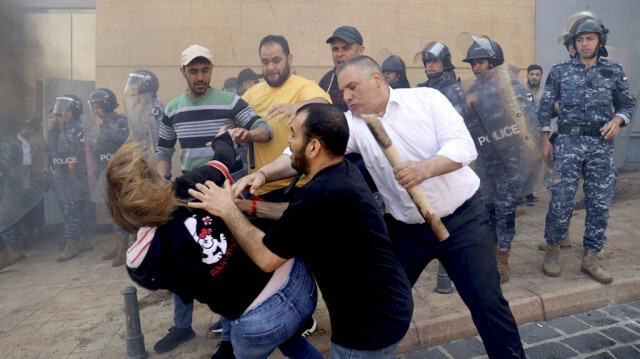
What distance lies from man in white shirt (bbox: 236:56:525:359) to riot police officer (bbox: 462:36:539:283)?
1645 millimetres

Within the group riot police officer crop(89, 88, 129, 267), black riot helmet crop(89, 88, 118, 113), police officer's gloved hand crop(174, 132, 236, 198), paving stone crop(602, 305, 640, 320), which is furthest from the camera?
black riot helmet crop(89, 88, 118, 113)

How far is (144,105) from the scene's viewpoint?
581 cm

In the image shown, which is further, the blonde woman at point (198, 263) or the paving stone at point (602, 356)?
the paving stone at point (602, 356)

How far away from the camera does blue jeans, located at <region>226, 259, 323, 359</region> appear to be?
6.59 feet

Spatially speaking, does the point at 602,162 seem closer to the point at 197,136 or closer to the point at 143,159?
the point at 197,136

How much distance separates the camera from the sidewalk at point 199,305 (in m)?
3.41

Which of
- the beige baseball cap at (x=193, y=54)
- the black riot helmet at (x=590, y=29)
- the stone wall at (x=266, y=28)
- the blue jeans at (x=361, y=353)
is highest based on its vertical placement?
the stone wall at (x=266, y=28)

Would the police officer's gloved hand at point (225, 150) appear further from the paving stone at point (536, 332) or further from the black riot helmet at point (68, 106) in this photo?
the black riot helmet at point (68, 106)

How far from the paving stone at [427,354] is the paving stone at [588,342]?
897 millimetres

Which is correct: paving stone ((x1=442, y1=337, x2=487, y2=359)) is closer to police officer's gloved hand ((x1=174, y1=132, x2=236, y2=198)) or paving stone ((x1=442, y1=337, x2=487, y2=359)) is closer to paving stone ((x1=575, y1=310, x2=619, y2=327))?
paving stone ((x1=575, y1=310, x2=619, y2=327))

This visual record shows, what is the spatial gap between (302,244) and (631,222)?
5932 mm

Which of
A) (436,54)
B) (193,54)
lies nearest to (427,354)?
(193,54)

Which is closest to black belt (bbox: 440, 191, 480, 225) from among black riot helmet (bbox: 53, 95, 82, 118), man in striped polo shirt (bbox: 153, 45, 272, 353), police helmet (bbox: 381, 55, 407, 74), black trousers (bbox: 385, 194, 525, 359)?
black trousers (bbox: 385, 194, 525, 359)

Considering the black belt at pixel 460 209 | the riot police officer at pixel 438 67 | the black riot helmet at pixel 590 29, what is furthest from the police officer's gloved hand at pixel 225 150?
the black riot helmet at pixel 590 29
